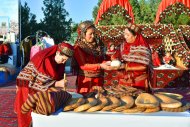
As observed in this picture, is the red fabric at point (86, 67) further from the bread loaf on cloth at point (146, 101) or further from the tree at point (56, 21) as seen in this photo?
the tree at point (56, 21)

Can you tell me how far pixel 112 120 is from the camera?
5.55ft

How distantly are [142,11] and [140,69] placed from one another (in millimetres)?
18136

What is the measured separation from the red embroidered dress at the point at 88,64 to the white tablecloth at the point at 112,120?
0.94m

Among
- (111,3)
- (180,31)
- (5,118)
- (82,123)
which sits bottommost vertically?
(5,118)

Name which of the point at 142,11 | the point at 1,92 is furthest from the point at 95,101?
the point at 142,11

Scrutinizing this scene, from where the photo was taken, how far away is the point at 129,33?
2.69m

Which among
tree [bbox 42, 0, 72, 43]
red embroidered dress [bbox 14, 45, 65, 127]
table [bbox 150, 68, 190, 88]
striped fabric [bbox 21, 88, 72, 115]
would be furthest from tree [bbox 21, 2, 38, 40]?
striped fabric [bbox 21, 88, 72, 115]

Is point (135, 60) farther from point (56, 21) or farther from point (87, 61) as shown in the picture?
point (56, 21)

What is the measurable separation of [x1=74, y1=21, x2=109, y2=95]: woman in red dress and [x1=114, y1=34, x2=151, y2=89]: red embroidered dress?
214mm

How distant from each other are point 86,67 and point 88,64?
3 cm

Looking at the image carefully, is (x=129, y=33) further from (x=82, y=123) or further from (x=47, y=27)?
(x=47, y=27)

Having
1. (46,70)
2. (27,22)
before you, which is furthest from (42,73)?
(27,22)

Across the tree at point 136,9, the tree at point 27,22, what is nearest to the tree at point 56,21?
the tree at point 27,22

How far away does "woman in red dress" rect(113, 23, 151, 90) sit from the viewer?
2.62 m
